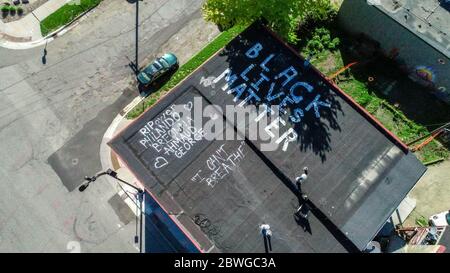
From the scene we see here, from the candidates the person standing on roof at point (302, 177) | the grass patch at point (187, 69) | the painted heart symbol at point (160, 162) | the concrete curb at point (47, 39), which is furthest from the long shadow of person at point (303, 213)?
the concrete curb at point (47, 39)

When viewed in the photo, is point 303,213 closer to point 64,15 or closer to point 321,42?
point 321,42

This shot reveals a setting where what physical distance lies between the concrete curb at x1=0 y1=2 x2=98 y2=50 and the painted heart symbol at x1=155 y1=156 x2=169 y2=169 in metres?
19.7

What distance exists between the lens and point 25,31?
4278cm

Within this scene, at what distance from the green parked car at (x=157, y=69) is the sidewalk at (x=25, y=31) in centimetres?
1166

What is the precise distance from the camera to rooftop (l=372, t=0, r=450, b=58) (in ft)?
120

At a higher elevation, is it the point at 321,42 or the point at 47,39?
the point at 321,42

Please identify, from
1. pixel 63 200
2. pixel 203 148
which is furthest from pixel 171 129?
pixel 63 200

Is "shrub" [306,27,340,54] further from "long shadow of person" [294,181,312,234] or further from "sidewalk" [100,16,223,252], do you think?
"long shadow of person" [294,181,312,234]

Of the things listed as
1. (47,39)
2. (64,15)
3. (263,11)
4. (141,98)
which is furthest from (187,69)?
(47,39)

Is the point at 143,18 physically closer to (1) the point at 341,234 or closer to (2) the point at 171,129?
(2) the point at 171,129

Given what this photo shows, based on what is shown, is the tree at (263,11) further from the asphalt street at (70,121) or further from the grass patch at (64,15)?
the grass patch at (64,15)

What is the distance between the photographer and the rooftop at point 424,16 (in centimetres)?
3653

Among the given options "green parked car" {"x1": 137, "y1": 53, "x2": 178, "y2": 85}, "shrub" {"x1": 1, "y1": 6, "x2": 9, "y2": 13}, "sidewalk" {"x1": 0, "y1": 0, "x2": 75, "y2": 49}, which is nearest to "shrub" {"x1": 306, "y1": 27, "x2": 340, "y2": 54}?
"green parked car" {"x1": 137, "y1": 53, "x2": 178, "y2": 85}

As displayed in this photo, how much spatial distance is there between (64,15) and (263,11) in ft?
71.9
